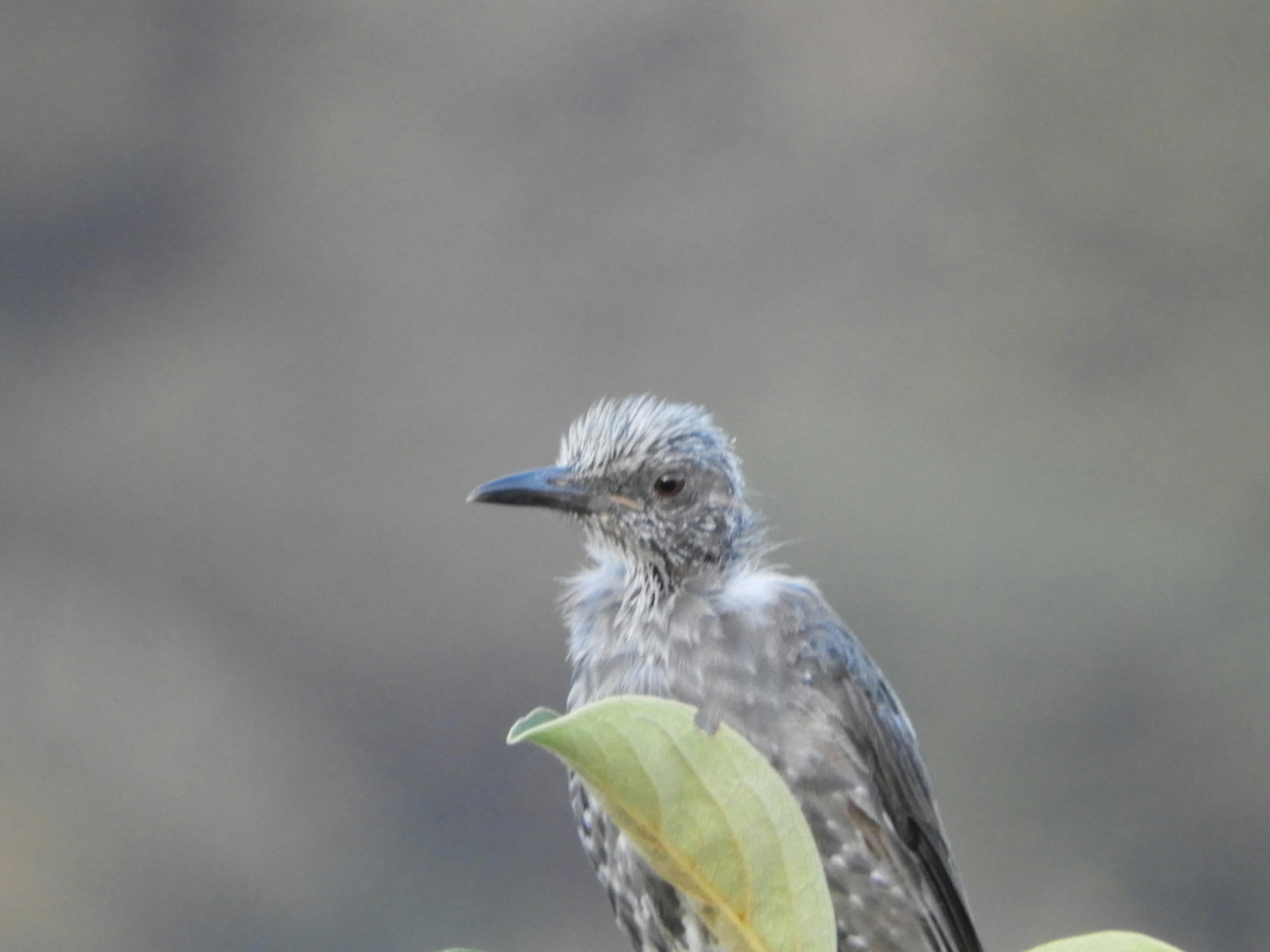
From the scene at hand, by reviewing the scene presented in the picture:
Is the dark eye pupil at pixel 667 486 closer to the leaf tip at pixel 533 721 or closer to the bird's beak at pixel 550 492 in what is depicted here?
the bird's beak at pixel 550 492

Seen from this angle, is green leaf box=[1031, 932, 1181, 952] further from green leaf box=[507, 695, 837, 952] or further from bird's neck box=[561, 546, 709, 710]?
bird's neck box=[561, 546, 709, 710]

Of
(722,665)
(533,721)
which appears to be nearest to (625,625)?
(722,665)

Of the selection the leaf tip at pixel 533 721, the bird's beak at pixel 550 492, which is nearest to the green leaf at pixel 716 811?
the leaf tip at pixel 533 721

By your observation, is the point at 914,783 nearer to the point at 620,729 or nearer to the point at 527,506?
the point at 527,506

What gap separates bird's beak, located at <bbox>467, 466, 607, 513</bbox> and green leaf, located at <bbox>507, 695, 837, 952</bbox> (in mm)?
811

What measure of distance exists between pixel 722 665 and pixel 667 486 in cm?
21

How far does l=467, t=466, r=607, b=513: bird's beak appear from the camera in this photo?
1.33 metres

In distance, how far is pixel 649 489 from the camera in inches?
55.2

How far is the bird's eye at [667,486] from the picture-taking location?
1.40 m

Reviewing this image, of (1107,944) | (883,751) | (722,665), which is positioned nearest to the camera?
(1107,944)

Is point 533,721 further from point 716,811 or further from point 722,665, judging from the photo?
point 722,665

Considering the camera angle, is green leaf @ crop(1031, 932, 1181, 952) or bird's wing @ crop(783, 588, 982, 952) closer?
green leaf @ crop(1031, 932, 1181, 952)

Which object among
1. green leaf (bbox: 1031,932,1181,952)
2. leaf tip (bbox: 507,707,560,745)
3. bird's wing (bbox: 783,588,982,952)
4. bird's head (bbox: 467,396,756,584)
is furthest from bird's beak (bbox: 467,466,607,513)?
green leaf (bbox: 1031,932,1181,952)

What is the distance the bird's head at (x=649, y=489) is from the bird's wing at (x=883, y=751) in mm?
106
